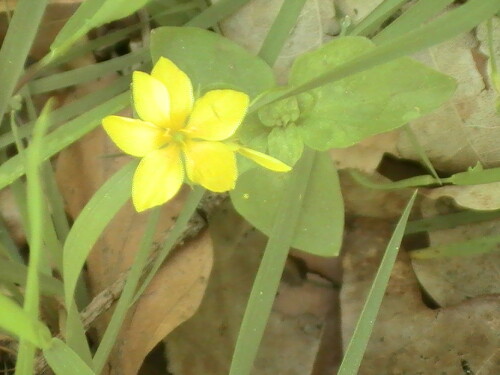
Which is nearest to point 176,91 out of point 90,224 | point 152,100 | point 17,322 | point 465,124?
point 152,100

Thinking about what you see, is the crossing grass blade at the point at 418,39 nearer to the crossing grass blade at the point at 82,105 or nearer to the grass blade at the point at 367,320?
the grass blade at the point at 367,320

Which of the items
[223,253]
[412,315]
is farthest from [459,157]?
[223,253]

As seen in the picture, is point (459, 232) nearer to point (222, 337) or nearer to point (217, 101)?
point (222, 337)

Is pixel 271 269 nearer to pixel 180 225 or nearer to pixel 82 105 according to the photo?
pixel 180 225

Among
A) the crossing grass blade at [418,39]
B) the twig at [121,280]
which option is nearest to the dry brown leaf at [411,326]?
the twig at [121,280]

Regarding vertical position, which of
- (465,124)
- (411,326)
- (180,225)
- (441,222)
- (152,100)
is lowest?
(411,326)
